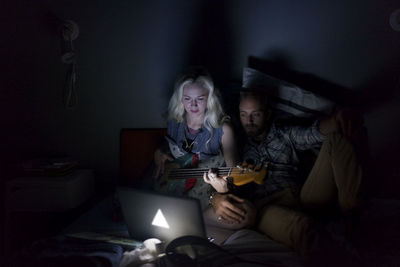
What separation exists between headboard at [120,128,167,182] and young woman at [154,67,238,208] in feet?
0.61

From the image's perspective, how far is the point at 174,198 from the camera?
1.21 m

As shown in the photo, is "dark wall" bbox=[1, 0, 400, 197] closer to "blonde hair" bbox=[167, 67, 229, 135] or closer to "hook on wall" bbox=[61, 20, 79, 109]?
"hook on wall" bbox=[61, 20, 79, 109]

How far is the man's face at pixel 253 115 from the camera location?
5.58ft

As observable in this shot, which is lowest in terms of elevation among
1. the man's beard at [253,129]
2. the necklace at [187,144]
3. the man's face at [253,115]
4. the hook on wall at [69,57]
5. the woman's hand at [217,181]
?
the woman's hand at [217,181]

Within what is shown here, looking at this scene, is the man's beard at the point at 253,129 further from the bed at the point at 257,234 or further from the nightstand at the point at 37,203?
the nightstand at the point at 37,203

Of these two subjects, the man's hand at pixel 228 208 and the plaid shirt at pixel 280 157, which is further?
the plaid shirt at pixel 280 157

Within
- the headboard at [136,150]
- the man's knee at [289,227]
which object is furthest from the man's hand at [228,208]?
the headboard at [136,150]

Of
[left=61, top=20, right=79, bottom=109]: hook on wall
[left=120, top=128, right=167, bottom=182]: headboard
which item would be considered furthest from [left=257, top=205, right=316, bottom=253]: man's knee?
[left=61, top=20, right=79, bottom=109]: hook on wall

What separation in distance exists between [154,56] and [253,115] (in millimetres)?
868

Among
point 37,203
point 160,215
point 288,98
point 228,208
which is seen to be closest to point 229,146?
point 228,208

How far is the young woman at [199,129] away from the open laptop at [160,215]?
408 millimetres

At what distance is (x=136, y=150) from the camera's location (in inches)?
79.4

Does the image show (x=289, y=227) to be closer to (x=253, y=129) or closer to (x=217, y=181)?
(x=217, y=181)

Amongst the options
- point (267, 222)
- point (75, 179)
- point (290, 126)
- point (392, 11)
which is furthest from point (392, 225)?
point (75, 179)
